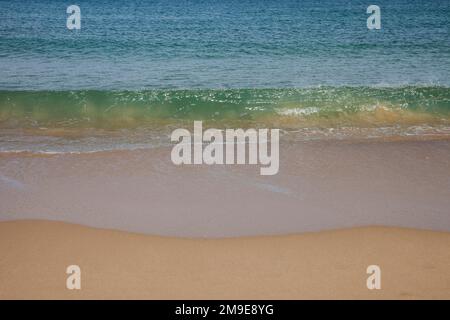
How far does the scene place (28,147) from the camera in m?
7.49

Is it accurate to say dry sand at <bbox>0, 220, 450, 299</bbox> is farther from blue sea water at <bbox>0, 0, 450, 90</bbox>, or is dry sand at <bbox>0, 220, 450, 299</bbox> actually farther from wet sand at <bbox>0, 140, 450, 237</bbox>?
blue sea water at <bbox>0, 0, 450, 90</bbox>

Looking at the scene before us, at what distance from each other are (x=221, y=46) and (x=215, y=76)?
3772mm

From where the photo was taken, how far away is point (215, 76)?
12422mm

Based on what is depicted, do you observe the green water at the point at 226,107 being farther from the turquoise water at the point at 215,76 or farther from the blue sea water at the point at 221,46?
the blue sea water at the point at 221,46

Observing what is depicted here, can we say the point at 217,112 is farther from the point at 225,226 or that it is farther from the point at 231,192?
the point at 225,226

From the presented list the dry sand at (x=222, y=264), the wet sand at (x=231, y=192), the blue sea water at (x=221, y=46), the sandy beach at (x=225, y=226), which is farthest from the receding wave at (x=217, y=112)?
the dry sand at (x=222, y=264)

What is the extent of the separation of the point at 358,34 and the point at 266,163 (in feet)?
41.8

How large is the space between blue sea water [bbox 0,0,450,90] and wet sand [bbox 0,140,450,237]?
4.84m

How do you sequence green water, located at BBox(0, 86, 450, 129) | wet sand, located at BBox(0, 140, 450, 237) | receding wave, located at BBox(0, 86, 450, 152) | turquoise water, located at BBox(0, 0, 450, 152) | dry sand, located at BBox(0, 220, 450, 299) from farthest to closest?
green water, located at BBox(0, 86, 450, 129)
turquoise water, located at BBox(0, 0, 450, 152)
receding wave, located at BBox(0, 86, 450, 152)
wet sand, located at BBox(0, 140, 450, 237)
dry sand, located at BBox(0, 220, 450, 299)

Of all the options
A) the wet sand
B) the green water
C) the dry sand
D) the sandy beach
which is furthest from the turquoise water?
the dry sand

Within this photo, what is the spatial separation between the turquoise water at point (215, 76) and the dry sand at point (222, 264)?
3.16 meters

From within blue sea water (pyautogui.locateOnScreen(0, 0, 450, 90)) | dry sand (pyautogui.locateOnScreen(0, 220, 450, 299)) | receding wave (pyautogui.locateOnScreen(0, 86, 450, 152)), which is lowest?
dry sand (pyautogui.locateOnScreen(0, 220, 450, 299))

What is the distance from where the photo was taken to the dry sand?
12.7ft
